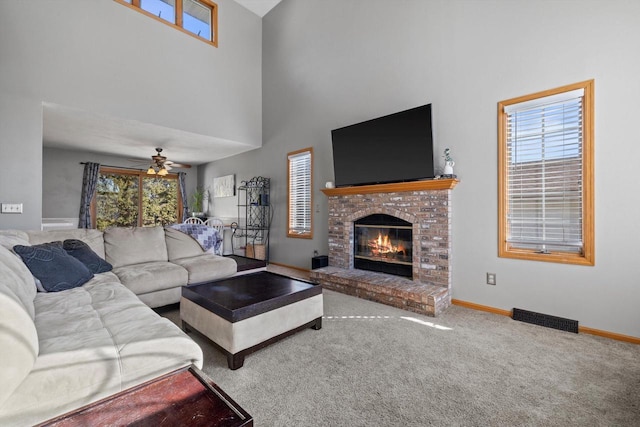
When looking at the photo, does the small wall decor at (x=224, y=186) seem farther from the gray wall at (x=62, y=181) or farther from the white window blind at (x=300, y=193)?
the gray wall at (x=62, y=181)

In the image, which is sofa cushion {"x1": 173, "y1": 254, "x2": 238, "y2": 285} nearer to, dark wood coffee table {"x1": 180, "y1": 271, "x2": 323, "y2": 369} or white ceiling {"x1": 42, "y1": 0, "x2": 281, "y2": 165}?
dark wood coffee table {"x1": 180, "y1": 271, "x2": 323, "y2": 369}

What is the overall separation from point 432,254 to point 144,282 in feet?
10.2

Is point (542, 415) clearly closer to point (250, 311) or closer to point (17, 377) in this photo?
point (250, 311)

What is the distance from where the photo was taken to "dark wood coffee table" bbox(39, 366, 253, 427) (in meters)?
0.90

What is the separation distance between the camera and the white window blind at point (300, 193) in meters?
5.16

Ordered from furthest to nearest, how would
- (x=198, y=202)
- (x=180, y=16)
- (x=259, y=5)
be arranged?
1. (x=198, y=202)
2. (x=259, y=5)
3. (x=180, y=16)

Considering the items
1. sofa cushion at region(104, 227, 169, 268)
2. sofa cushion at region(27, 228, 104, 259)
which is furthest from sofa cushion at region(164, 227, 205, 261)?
sofa cushion at region(27, 228, 104, 259)

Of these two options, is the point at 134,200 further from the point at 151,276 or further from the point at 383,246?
the point at 383,246

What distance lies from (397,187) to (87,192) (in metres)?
6.75

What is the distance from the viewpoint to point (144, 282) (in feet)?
9.17

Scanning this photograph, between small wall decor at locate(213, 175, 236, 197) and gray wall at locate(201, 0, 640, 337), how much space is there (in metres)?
2.35

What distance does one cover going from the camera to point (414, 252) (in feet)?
11.7

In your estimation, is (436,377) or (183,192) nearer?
(436,377)

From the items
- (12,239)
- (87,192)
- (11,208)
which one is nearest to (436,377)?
(12,239)
